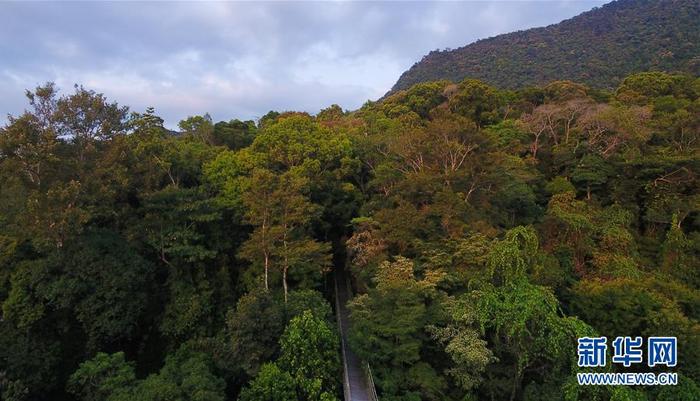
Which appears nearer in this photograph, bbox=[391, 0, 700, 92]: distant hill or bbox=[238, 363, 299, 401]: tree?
bbox=[238, 363, 299, 401]: tree

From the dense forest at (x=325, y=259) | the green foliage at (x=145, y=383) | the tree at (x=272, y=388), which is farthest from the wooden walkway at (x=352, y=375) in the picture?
the green foliage at (x=145, y=383)

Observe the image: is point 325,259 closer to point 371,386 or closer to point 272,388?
point 371,386

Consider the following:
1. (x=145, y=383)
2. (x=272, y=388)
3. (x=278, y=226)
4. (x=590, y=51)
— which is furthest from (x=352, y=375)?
(x=590, y=51)

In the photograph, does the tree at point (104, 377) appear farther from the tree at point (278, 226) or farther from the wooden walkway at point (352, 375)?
the wooden walkway at point (352, 375)

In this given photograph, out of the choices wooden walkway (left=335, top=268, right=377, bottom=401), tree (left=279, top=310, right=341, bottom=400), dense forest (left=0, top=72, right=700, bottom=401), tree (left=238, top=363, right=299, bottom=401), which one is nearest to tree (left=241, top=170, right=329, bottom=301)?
dense forest (left=0, top=72, right=700, bottom=401)

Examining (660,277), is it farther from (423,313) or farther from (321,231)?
(321,231)

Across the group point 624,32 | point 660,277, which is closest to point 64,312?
point 660,277

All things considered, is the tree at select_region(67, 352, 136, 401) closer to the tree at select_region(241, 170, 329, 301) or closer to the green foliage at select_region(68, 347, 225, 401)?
the green foliage at select_region(68, 347, 225, 401)
